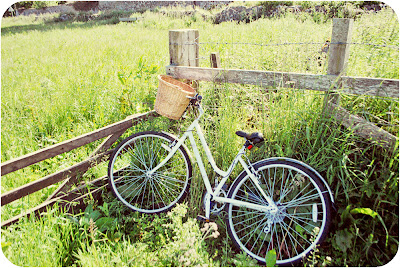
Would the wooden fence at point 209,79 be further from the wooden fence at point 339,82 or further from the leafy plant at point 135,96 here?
the leafy plant at point 135,96

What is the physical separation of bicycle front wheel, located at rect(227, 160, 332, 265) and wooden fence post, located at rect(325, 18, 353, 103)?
92cm

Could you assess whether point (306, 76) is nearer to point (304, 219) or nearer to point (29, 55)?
point (304, 219)

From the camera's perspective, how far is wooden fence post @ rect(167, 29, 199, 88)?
3842mm

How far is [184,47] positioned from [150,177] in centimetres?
179

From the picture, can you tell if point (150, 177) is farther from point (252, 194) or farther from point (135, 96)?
point (135, 96)

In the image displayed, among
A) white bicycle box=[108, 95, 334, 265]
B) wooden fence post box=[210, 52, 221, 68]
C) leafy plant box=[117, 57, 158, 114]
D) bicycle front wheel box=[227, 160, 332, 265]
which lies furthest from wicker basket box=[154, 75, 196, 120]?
leafy plant box=[117, 57, 158, 114]

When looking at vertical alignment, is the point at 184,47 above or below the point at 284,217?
above

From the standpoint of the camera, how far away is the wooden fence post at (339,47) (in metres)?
2.77

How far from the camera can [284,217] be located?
3.12 metres

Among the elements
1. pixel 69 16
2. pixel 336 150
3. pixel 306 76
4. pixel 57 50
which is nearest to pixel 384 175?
pixel 336 150

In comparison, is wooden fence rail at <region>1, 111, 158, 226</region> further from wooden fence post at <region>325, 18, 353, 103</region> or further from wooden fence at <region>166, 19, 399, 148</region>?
wooden fence post at <region>325, 18, 353, 103</region>

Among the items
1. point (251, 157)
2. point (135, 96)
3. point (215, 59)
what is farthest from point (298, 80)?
point (135, 96)

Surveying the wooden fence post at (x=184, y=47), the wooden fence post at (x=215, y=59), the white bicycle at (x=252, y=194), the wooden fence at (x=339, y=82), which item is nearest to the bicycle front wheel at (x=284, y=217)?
the white bicycle at (x=252, y=194)

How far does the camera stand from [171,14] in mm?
18109
